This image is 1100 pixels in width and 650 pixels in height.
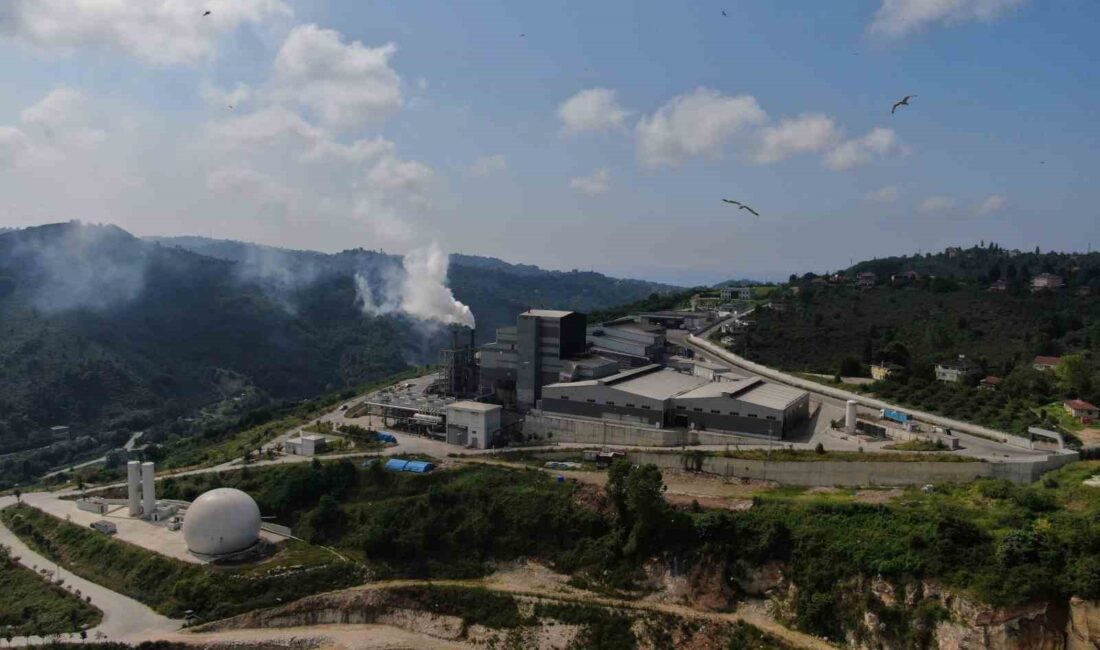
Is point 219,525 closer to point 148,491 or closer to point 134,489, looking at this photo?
point 148,491

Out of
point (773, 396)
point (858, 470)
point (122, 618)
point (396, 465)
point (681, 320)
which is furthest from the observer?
point (681, 320)

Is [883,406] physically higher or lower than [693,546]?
higher

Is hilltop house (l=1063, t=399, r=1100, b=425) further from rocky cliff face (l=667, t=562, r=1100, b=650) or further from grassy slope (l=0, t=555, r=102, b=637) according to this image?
grassy slope (l=0, t=555, r=102, b=637)

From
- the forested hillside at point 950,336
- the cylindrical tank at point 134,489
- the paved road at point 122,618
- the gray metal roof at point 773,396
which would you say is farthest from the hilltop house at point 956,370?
the cylindrical tank at point 134,489

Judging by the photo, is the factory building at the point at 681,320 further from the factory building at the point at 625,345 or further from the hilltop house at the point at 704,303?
the factory building at the point at 625,345

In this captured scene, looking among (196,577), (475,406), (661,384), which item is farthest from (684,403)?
(196,577)

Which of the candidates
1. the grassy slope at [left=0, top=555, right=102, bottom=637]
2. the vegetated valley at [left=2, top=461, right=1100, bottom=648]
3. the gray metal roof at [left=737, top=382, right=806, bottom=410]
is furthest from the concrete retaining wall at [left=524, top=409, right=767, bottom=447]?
the grassy slope at [left=0, top=555, right=102, bottom=637]

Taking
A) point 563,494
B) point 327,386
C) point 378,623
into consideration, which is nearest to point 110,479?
point 378,623
